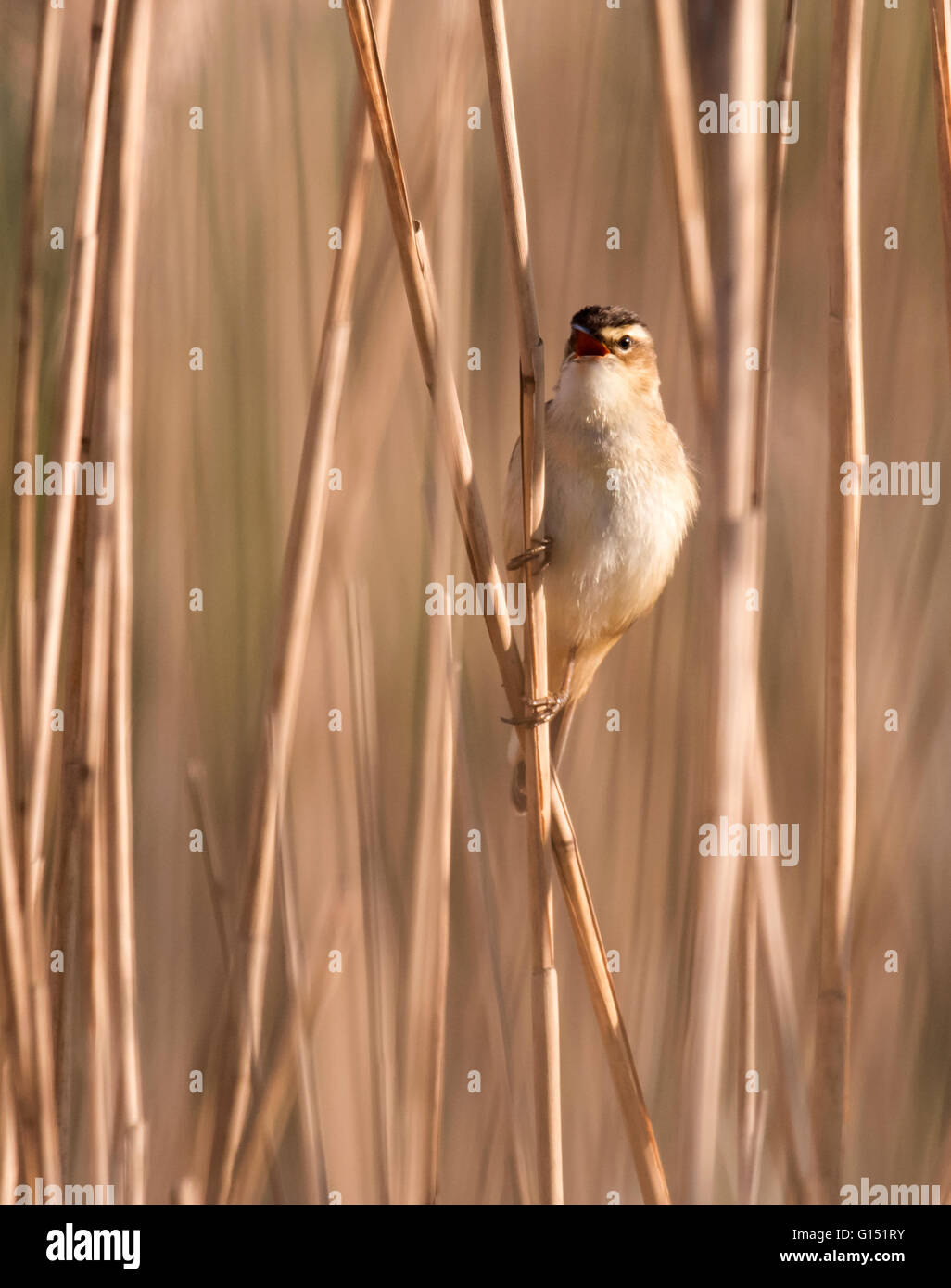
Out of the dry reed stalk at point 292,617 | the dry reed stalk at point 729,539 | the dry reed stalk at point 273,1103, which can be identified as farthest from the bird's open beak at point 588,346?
the dry reed stalk at point 273,1103

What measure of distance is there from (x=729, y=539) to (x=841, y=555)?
22cm

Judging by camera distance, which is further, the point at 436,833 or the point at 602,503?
the point at 602,503

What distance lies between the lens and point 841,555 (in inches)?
67.3

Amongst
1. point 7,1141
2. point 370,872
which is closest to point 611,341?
point 370,872

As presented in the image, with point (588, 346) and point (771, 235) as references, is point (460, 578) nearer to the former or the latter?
point (588, 346)

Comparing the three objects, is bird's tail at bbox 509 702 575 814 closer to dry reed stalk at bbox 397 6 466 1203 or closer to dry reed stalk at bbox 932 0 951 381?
dry reed stalk at bbox 397 6 466 1203

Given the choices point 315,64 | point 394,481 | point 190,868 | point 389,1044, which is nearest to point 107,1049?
point 389,1044

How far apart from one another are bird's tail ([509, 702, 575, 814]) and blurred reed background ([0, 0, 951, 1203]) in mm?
122

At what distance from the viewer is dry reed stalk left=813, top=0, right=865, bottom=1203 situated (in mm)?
1670

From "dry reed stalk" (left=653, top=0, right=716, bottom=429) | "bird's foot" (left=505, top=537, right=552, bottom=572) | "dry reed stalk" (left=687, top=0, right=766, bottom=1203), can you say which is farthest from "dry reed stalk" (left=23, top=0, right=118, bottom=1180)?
"dry reed stalk" (left=687, top=0, right=766, bottom=1203)

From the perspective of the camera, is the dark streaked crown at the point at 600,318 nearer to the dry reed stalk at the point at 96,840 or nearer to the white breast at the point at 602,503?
the white breast at the point at 602,503

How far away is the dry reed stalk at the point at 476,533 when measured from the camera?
1.45 meters

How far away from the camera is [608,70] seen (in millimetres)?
2709

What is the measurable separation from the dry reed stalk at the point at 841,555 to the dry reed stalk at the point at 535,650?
44 centimetres
